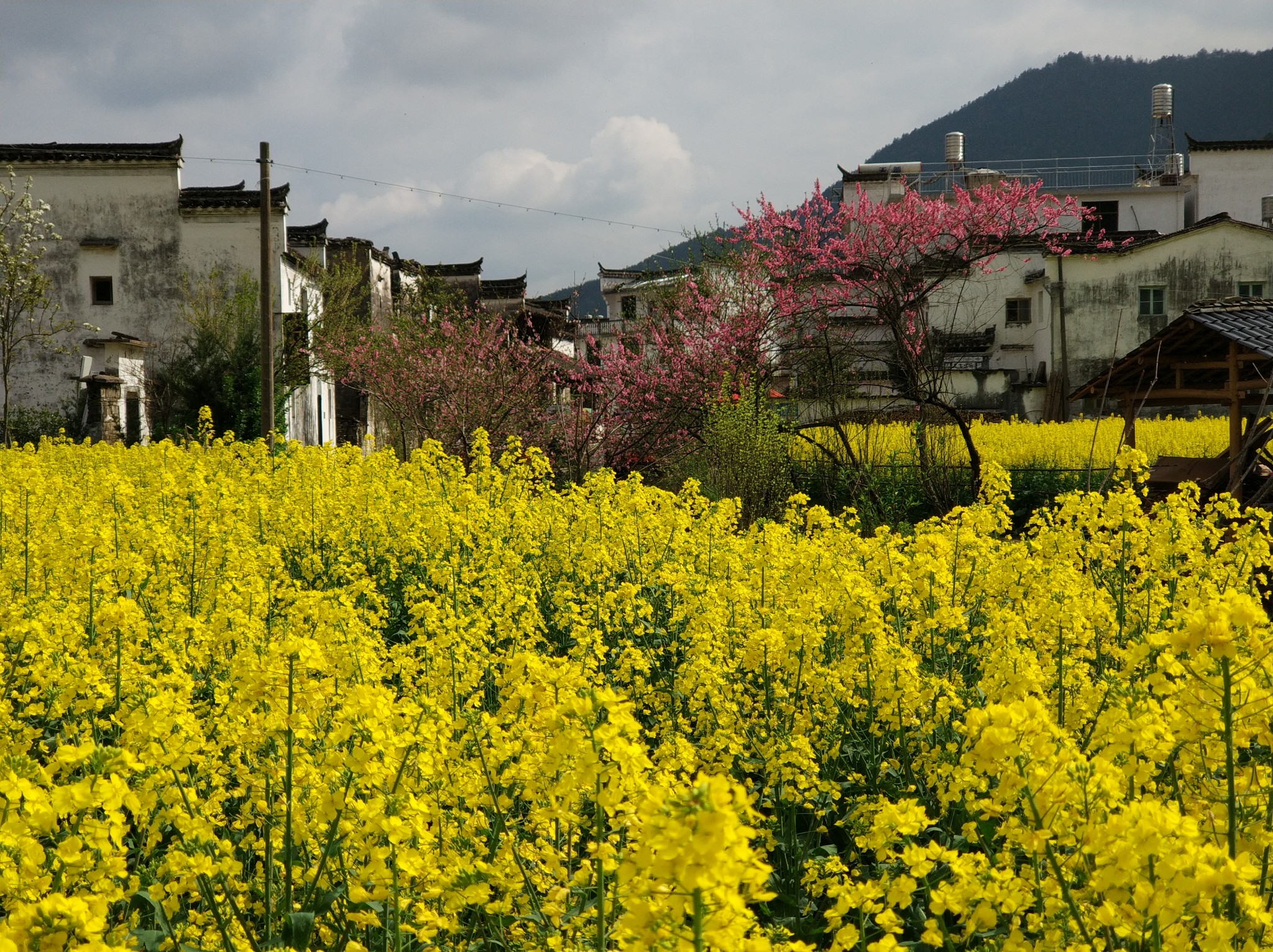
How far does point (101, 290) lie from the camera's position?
27.7 m

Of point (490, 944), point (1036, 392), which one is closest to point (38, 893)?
point (490, 944)

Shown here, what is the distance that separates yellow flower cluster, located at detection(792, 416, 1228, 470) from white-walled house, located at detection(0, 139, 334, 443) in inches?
635

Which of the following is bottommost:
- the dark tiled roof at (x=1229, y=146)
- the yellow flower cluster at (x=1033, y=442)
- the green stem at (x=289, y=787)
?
the green stem at (x=289, y=787)

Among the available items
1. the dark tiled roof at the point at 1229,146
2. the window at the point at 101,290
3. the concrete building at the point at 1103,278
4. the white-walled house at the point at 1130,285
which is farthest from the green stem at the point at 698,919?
the dark tiled roof at the point at 1229,146

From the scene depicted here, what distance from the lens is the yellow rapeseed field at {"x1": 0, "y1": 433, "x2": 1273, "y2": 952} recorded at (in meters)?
2.16

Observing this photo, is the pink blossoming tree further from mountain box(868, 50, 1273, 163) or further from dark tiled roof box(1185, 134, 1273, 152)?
mountain box(868, 50, 1273, 163)

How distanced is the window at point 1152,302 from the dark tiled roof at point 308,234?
2479 centimetres

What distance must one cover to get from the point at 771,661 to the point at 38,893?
283 centimetres

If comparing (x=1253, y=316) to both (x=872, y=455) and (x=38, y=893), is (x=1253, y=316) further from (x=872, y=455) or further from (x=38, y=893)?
(x=38, y=893)

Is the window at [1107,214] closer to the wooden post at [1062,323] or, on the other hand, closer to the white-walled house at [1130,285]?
the white-walled house at [1130,285]

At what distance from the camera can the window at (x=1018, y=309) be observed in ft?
110

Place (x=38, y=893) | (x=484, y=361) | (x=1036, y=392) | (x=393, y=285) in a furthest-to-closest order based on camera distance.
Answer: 1. (x=393, y=285)
2. (x=1036, y=392)
3. (x=484, y=361)
4. (x=38, y=893)

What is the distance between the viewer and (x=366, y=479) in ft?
32.0

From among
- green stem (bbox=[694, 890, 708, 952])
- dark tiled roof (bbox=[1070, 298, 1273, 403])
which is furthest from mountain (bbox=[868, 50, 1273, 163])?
green stem (bbox=[694, 890, 708, 952])
